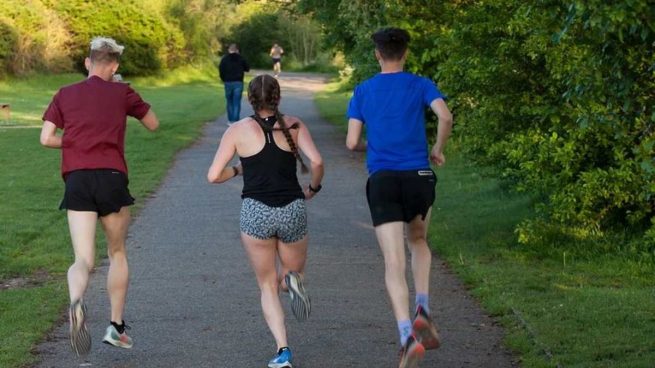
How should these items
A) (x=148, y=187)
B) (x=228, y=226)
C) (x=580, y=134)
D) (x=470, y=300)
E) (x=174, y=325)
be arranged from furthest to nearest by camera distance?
(x=148, y=187) → (x=228, y=226) → (x=580, y=134) → (x=470, y=300) → (x=174, y=325)

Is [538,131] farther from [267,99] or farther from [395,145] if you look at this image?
[267,99]

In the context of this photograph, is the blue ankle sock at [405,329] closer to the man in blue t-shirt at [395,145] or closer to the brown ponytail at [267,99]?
the man in blue t-shirt at [395,145]

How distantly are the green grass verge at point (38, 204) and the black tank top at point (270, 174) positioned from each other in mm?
1701

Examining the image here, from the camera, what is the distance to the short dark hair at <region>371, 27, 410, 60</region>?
21.6 feet

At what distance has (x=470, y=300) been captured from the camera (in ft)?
27.7

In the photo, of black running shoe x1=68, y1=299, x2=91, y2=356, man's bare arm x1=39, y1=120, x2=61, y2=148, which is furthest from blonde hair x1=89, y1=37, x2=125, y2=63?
black running shoe x1=68, y1=299, x2=91, y2=356

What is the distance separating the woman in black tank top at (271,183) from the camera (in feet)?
21.3

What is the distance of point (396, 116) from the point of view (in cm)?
651

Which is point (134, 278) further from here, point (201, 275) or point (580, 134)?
point (580, 134)

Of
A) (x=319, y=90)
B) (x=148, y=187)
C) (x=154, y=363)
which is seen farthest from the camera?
(x=319, y=90)

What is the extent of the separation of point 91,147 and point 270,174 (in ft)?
3.47

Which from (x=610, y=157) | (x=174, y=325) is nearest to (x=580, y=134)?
(x=610, y=157)

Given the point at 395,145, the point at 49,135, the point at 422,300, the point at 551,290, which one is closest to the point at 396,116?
the point at 395,145

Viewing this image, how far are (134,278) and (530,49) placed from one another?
386 centimetres
